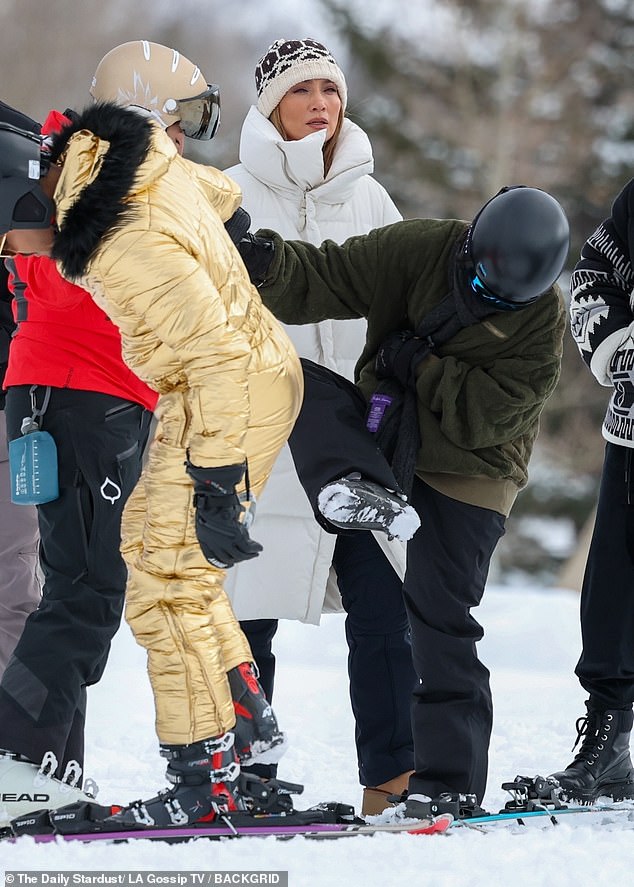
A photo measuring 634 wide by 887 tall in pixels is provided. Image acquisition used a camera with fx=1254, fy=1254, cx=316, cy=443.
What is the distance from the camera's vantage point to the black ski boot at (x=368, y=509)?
9.20 feet

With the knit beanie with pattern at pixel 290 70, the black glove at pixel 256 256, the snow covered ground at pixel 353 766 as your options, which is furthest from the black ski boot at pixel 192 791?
the knit beanie with pattern at pixel 290 70

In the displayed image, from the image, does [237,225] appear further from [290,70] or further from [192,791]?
[192,791]

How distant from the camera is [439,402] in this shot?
301cm

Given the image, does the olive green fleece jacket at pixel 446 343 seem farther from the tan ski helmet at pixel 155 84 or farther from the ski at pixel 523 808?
the ski at pixel 523 808

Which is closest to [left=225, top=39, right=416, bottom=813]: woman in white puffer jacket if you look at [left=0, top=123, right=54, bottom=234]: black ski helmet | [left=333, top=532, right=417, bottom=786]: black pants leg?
[left=333, top=532, right=417, bottom=786]: black pants leg

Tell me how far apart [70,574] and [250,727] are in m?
0.54

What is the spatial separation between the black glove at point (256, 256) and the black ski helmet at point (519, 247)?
1.69 feet

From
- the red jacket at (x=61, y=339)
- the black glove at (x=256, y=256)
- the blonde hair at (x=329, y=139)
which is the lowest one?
the red jacket at (x=61, y=339)

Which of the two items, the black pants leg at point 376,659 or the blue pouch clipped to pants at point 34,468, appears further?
the black pants leg at point 376,659

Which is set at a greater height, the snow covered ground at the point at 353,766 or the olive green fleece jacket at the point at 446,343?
the olive green fleece jacket at the point at 446,343

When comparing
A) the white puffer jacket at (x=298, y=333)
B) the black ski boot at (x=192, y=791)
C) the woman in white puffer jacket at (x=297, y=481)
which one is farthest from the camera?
the white puffer jacket at (x=298, y=333)

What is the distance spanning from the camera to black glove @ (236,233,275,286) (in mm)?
3080

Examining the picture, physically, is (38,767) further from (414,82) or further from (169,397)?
(414,82)

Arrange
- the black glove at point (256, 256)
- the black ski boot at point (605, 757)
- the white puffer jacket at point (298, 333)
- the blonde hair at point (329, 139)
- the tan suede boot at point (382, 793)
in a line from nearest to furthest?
the black glove at point (256, 256) < the black ski boot at point (605, 757) < the tan suede boot at point (382, 793) < the white puffer jacket at point (298, 333) < the blonde hair at point (329, 139)
